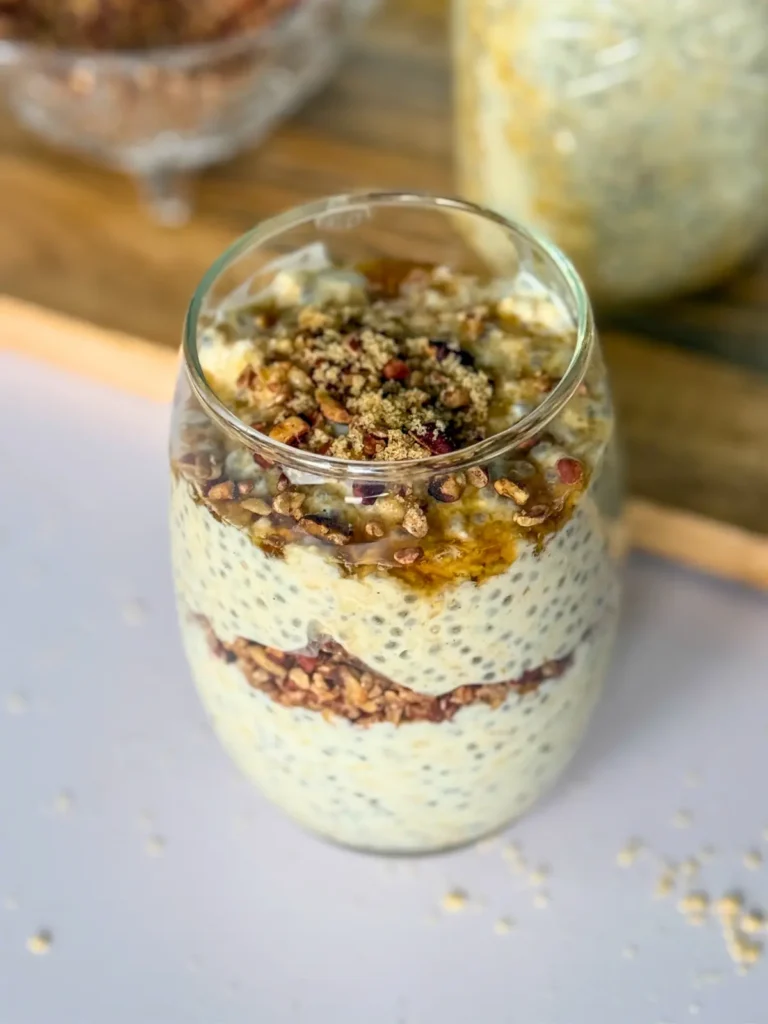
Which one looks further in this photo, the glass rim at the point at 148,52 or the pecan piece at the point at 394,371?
the glass rim at the point at 148,52

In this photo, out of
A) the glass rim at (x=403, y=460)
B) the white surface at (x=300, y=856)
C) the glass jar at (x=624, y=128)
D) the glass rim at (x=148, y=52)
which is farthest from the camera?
the glass rim at (x=148, y=52)

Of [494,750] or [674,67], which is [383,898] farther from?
[674,67]

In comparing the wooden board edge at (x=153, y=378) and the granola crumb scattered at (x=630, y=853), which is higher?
the wooden board edge at (x=153, y=378)

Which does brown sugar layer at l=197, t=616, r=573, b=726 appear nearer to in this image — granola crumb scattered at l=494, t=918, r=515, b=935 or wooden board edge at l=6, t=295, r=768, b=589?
granola crumb scattered at l=494, t=918, r=515, b=935

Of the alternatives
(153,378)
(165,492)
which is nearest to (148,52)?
(153,378)

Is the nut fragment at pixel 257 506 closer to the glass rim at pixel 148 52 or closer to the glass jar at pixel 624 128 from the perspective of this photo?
the glass jar at pixel 624 128

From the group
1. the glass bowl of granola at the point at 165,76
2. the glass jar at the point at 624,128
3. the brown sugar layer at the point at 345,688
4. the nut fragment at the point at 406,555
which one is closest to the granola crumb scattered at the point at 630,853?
the brown sugar layer at the point at 345,688

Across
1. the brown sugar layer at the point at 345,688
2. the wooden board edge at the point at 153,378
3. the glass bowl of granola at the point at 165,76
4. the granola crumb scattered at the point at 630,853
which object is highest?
the glass bowl of granola at the point at 165,76
